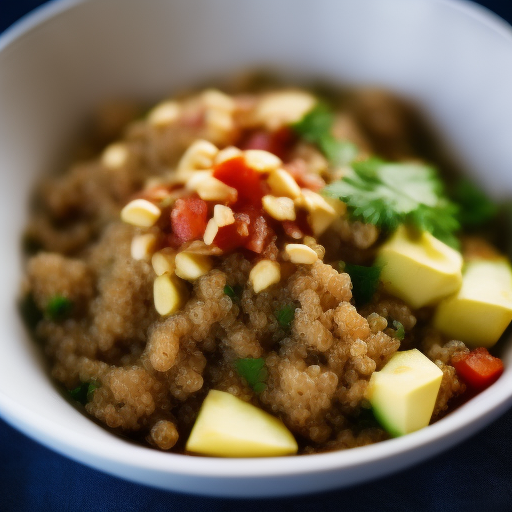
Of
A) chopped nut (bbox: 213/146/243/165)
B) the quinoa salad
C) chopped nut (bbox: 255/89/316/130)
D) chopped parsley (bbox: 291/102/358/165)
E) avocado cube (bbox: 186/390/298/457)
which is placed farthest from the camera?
chopped nut (bbox: 255/89/316/130)

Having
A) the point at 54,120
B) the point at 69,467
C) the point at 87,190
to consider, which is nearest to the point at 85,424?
the point at 69,467

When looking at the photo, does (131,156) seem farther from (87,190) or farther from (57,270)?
(57,270)

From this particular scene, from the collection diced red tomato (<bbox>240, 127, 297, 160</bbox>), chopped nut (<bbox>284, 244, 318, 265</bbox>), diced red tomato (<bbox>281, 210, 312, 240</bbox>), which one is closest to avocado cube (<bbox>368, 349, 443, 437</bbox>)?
chopped nut (<bbox>284, 244, 318, 265</bbox>)

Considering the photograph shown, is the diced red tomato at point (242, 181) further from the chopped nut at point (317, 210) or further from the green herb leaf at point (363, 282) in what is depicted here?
the green herb leaf at point (363, 282)

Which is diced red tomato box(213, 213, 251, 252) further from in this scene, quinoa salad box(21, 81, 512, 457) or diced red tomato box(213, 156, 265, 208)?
diced red tomato box(213, 156, 265, 208)

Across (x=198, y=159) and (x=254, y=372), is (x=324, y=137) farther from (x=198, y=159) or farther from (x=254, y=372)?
(x=254, y=372)

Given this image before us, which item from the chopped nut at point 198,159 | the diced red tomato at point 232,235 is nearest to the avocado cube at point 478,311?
the diced red tomato at point 232,235
